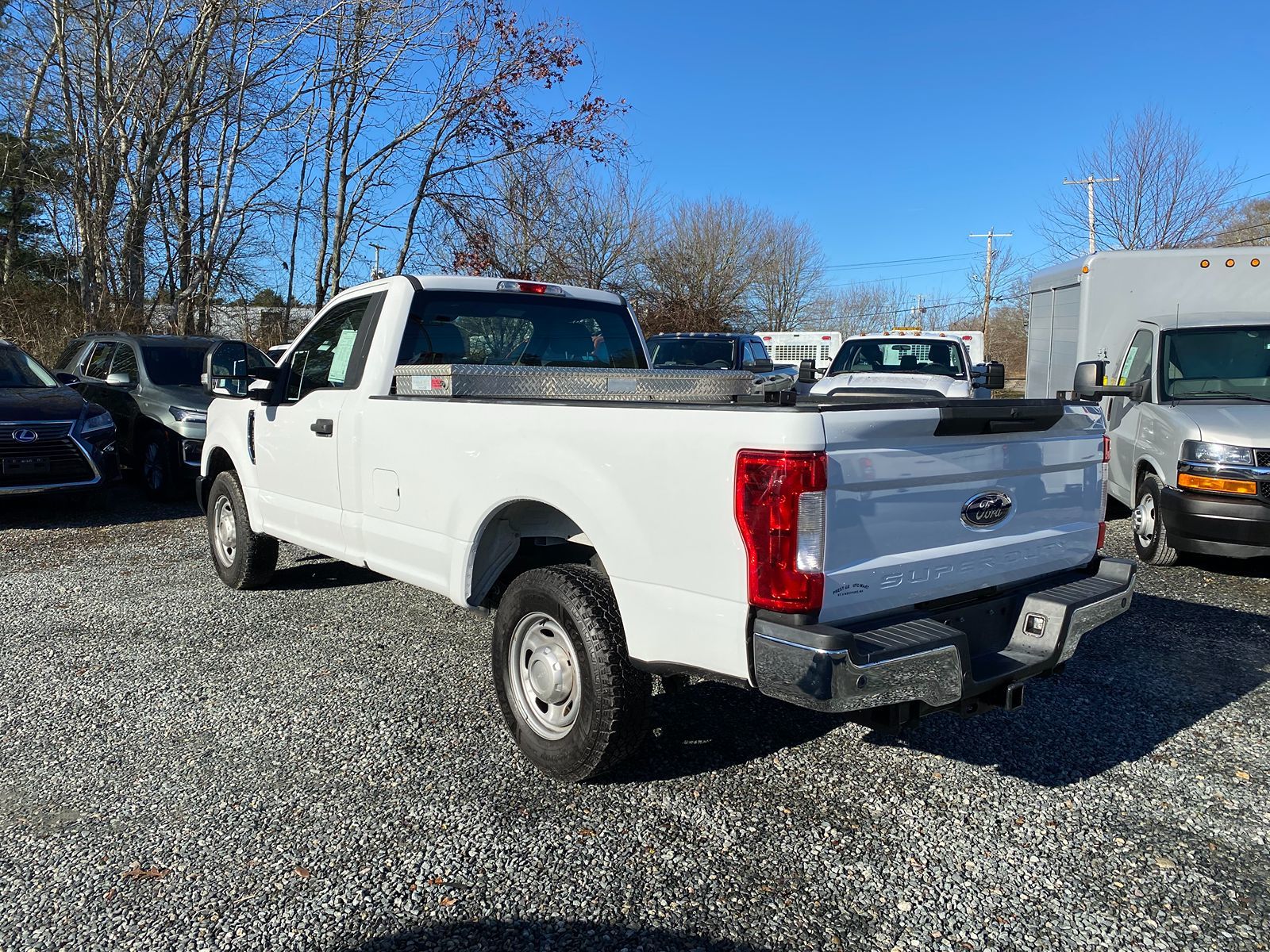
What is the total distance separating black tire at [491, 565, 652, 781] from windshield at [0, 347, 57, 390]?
8.45 meters

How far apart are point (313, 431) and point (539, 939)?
327 cm

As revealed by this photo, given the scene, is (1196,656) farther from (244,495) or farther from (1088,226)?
(1088,226)

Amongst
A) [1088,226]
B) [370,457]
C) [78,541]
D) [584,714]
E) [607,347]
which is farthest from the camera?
[1088,226]

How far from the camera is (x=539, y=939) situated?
8.73ft

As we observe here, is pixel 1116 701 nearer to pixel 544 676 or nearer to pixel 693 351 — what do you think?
pixel 544 676

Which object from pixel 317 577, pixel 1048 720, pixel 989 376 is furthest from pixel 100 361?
pixel 1048 720

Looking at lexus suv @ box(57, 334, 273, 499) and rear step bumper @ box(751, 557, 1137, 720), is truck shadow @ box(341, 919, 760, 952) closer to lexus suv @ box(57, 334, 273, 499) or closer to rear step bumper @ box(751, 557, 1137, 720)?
rear step bumper @ box(751, 557, 1137, 720)

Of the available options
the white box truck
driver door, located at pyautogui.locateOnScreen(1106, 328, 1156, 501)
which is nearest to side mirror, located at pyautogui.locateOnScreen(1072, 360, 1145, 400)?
the white box truck

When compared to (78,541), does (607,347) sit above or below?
above

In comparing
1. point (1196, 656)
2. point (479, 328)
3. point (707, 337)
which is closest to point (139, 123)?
point (707, 337)

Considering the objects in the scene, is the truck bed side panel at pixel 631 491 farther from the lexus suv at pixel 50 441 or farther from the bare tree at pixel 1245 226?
the bare tree at pixel 1245 226

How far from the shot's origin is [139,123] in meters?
16.1

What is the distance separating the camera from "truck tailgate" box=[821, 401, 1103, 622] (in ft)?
9.30

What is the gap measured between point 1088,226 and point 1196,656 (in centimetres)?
2417
